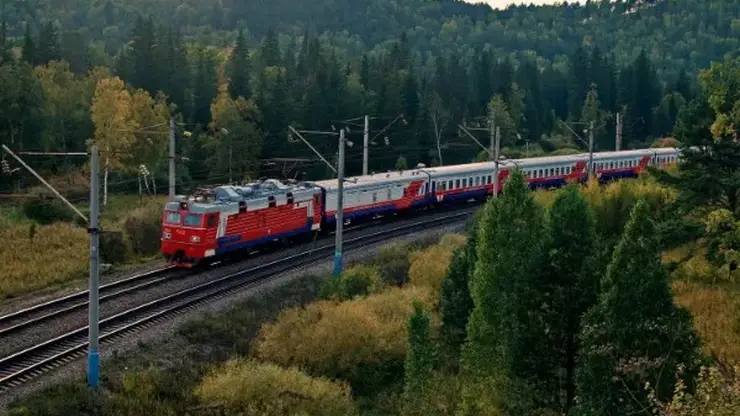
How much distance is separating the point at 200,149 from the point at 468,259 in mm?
46908

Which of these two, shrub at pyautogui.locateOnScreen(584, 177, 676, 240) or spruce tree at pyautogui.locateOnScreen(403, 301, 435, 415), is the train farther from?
spruce tree at pyautogui.locateOnScreen(403, 301, 435, 415)

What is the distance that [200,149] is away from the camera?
67375 millimetres

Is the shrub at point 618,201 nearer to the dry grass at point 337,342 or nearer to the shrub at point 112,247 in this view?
the dry grass at point 337,342

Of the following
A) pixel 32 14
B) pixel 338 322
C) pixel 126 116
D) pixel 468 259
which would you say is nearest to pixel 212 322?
pixel 338 322

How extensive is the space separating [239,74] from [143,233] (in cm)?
5090

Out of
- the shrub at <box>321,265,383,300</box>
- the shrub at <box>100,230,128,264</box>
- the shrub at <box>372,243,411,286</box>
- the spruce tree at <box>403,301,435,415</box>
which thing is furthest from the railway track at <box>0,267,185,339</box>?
the spruce tree at <box>403,301,435,415</box>

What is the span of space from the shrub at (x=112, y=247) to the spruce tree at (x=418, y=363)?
19.1m

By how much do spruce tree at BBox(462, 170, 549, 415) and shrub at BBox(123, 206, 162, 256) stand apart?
2044 centimetres


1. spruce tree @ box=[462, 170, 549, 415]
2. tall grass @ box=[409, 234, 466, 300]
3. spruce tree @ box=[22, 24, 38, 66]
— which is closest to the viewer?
spruce tree @ box=[462, 170, 549, 415]

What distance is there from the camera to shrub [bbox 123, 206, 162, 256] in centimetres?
3619

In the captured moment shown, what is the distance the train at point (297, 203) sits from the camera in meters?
31.8

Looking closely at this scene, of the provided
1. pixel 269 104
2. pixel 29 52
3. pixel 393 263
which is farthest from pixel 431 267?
pixel 29 52

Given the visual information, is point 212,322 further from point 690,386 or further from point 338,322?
point 690,386

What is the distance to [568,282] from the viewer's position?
17.6 m
